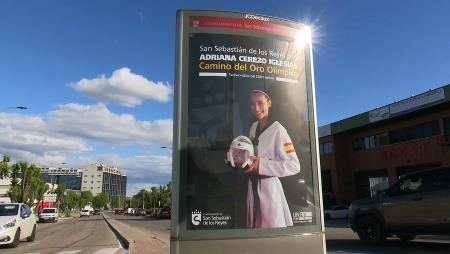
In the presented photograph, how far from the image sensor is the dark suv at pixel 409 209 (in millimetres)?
10883

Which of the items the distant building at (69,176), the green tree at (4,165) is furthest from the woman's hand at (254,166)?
the distant building at (69,176)

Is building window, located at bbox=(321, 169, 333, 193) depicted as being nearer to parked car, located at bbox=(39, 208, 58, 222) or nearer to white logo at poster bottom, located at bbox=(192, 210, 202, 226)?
parked car, located at bbox=(39, 208, 58, 222)

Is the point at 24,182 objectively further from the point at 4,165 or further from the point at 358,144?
the point at 358,144

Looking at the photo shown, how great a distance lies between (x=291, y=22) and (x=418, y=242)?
418 inches

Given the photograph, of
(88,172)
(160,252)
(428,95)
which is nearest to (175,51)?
(160,252)

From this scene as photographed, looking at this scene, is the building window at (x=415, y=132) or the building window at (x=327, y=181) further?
the building window at (x=327, y=181)

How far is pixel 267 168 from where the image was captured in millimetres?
4316

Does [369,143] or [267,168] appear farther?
[369,143]

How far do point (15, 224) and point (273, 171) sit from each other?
13.9m

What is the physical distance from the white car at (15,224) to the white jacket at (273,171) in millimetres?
13273

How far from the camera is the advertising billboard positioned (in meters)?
4.12

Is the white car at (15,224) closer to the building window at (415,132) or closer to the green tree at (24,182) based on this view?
the building window at (415,132)

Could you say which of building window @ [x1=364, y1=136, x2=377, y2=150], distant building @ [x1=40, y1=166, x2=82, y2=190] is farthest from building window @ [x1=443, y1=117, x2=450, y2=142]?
distant building @ [x1=40, y1=166, x2=82, y2=190]

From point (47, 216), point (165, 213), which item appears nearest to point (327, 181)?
point (165, 213)
